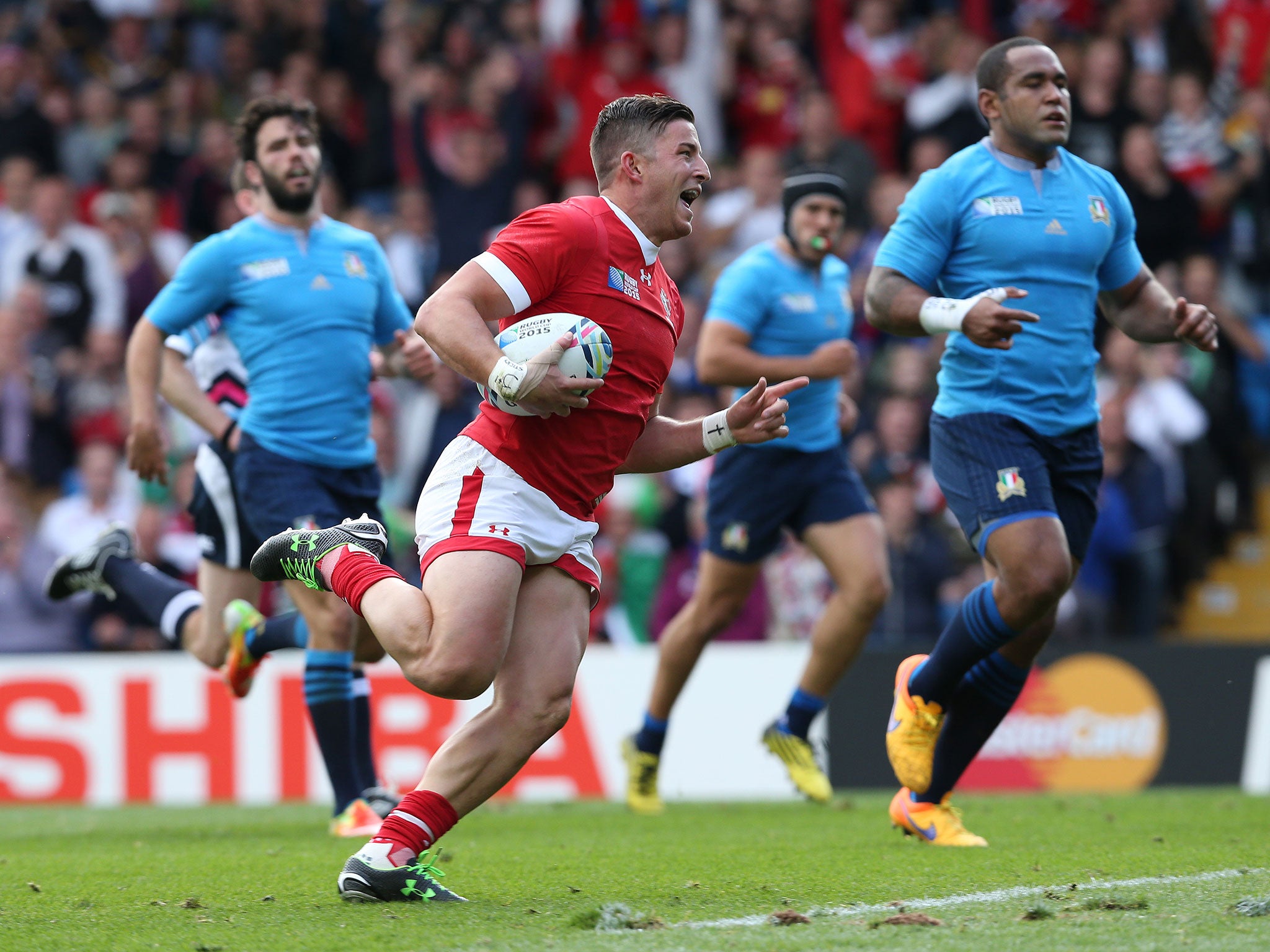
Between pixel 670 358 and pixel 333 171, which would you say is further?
pixel 333 171

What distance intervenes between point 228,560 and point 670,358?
315cm

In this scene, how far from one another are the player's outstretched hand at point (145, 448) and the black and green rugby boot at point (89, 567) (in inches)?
50.7

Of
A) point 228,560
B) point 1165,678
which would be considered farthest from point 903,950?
point 1165,678

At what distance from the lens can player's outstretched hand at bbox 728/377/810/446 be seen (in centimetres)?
496

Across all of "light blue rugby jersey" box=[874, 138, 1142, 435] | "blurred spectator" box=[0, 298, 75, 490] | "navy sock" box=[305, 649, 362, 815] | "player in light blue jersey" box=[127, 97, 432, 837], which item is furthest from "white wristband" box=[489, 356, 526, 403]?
"blurred spectator" box=[0, 298, 75, 490]

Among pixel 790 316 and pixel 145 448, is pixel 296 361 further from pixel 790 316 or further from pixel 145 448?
pixel 790 316

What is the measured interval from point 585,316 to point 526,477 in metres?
0.50

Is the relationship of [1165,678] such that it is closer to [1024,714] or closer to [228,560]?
[1024,714]

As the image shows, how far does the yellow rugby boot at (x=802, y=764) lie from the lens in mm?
8297

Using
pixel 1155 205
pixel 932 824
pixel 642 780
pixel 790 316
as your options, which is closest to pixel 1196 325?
pixel 932 824

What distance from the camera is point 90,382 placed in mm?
12883

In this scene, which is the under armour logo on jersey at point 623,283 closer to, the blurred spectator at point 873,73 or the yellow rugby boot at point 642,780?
the yellow rugby boot at point 642,780

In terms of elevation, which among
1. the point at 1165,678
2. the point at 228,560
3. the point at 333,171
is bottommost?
the point at 1165,678

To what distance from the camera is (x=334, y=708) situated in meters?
7.01
